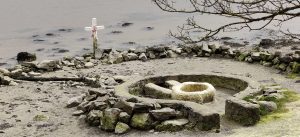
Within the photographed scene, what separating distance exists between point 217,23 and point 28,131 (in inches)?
1063

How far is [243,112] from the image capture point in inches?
574

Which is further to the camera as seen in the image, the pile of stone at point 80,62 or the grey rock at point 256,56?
the pile of stone at point 80,62

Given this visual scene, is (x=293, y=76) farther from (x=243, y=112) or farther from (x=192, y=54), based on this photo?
(x=243, y=112)

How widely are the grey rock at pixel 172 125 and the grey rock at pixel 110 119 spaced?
1.25 metres

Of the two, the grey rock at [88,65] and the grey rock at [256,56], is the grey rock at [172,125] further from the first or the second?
the grey rock at [88,65]

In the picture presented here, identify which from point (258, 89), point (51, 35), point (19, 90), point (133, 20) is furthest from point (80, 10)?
point (258, 89)

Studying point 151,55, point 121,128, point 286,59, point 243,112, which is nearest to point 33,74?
point 151,55

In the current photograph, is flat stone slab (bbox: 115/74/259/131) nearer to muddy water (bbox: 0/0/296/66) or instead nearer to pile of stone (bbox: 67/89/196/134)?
pile of stone (bbox: 67/89/196/134)

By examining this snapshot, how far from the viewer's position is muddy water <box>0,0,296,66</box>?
33.7 metres

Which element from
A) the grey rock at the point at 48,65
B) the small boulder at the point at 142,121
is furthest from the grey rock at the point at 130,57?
the small boulder at the point at 142,121

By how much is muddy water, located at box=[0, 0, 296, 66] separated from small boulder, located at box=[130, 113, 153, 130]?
16.3m

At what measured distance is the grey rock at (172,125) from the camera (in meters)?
14.4

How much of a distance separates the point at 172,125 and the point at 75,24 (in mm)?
28911

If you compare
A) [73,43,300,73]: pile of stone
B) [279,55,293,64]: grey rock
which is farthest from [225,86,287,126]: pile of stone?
[73,43,300,73]: pile of stone
